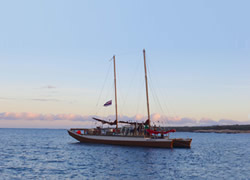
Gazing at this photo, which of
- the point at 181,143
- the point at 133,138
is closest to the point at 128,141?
the point at 133,138

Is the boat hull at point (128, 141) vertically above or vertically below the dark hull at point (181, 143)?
above

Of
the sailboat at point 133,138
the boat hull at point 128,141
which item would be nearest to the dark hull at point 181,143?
the sailboat at point 133,138

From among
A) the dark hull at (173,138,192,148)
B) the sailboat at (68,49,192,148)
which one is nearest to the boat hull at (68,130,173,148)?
the sailboat at (68,49,192,148)

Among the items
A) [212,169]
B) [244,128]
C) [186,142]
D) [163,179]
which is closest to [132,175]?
[163,179]

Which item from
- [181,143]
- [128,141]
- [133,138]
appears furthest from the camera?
[181,143]

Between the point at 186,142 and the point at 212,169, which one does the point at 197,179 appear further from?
the point at 186,142

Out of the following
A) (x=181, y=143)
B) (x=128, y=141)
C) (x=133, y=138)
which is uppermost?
(x=133, y=138)

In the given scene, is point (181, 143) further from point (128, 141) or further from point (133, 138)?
point (128, 141)

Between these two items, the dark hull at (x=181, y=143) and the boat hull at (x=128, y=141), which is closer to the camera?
the boat hull at (x=128, y=141)

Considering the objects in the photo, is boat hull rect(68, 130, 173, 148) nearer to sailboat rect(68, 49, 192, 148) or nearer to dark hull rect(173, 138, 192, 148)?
sailboat rect(68, 49, 192, 148)

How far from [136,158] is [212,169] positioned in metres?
11.7

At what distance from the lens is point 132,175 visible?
2856 centimetres

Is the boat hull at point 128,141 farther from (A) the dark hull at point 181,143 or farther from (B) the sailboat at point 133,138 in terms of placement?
(A) the dark hull at point 181,143

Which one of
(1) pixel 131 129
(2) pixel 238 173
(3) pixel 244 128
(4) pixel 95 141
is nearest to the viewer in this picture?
(2) pixel 238 173
